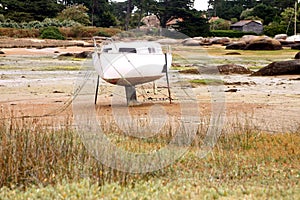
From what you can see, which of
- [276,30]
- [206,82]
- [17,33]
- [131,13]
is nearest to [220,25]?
[276,30]

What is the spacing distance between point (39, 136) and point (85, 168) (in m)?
0.91

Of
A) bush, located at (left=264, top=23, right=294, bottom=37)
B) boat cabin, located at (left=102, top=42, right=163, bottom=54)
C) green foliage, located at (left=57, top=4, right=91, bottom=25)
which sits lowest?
boat cabin, located at (left=102, top=42, right=163, bottom=54)

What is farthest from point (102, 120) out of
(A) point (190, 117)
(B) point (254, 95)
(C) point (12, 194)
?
(B) point (254, 95)

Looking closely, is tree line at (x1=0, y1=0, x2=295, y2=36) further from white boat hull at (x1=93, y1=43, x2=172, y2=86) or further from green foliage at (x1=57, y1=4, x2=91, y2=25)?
white boat hull at (x1=93, y1=43, x2=172, y2=86)

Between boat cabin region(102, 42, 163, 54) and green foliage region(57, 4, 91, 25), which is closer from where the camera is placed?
boat cabin region(102, 42, 163, 54)

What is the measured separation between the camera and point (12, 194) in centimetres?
571

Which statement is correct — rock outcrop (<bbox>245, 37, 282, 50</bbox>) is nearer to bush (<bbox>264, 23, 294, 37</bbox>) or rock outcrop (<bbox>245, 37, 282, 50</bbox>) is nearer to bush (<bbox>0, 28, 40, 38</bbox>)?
bush (<bbox>0, 28, 40, 38</bbox>)

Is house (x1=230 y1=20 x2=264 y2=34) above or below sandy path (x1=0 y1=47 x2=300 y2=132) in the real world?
above

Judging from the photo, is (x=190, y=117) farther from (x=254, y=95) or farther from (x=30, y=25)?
(x=30, y=25)

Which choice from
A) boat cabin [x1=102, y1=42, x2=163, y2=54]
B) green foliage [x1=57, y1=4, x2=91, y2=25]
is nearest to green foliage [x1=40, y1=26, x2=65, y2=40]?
green foliage [x1=57, y1=4, x2=91, y2=25]

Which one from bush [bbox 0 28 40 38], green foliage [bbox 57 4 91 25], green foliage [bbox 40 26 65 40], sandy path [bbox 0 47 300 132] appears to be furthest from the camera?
green foliage [bbox 57 4 91 25]

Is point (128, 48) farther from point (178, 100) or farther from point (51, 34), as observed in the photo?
point (51, 34)

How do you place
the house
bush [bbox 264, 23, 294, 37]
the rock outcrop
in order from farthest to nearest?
the house
bush [bbox 264, 23, 294, 37]
the rock outcrop

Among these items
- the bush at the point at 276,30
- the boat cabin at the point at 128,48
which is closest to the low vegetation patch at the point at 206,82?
the boat cabin at the point at 128,48
